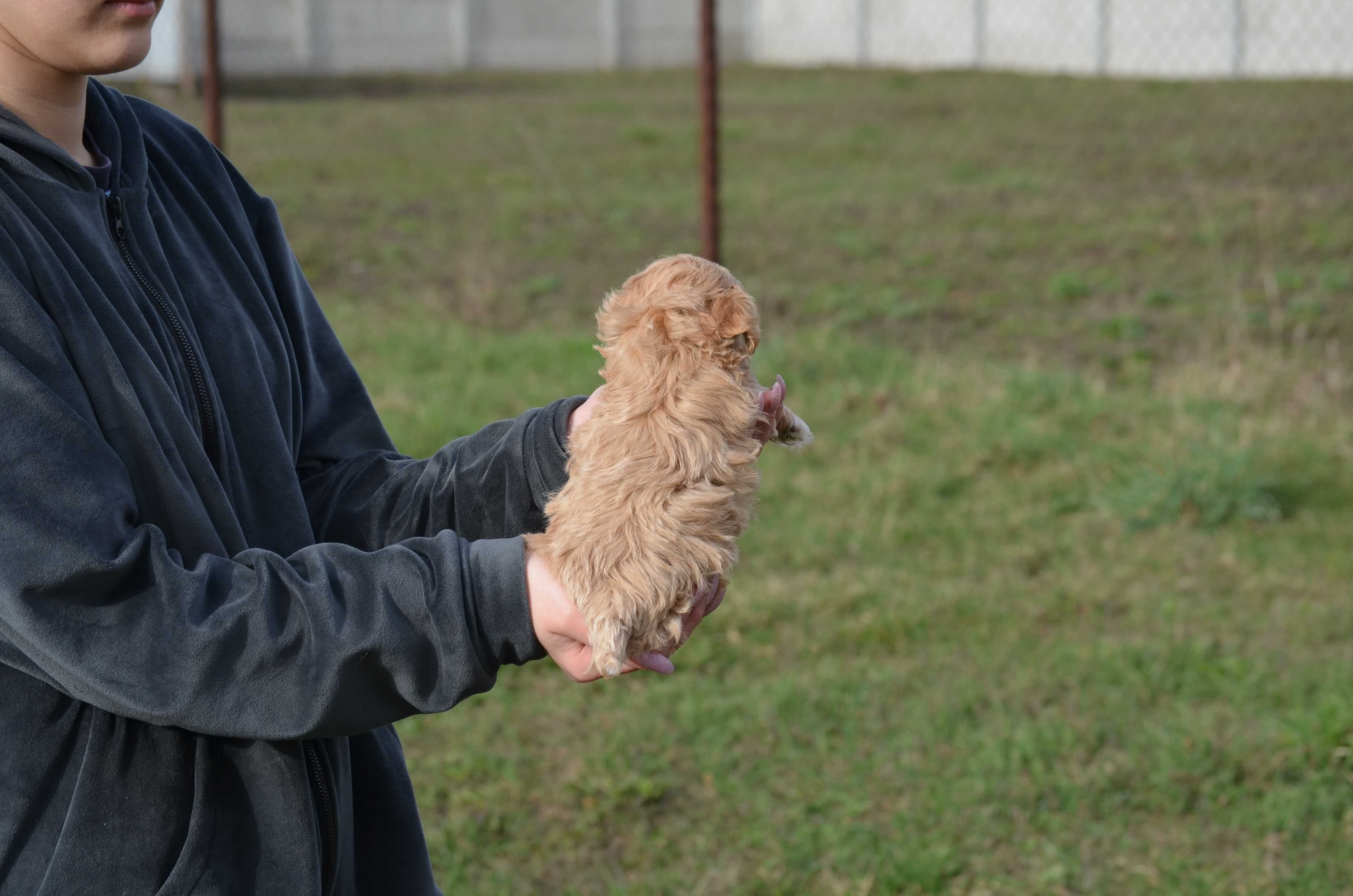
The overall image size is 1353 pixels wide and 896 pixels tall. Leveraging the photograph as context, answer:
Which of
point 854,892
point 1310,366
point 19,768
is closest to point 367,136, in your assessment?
point 1310,366

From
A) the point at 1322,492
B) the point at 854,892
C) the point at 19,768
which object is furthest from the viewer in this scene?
the point at 1322,492

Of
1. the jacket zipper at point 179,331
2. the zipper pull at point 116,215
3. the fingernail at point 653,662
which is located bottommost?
the fingernail at point 653,662

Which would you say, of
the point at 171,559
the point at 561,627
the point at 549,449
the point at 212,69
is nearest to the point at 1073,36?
the point at 212,69

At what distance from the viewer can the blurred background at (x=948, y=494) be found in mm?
3398

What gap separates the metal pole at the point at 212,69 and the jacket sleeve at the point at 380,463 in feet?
20.2

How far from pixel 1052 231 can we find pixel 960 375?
4.00m

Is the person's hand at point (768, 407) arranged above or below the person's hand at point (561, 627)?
above

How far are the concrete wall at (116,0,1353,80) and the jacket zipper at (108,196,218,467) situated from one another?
1827cm

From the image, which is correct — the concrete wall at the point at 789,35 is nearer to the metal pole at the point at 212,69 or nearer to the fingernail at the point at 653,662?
the metal pole at the point at 212,69

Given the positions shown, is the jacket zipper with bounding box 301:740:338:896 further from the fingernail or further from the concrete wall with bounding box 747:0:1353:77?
the concrete wall with bounding box 747:0:1353:77

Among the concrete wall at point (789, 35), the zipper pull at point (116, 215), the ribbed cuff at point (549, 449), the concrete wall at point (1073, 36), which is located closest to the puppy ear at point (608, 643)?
the ribbed cuff at point (549, 449)

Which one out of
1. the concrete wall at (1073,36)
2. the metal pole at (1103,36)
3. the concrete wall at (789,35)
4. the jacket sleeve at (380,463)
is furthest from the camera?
the metal pole at (1103,36)

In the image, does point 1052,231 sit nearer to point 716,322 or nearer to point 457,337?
point 457,337

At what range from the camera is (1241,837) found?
→ 130 inches
